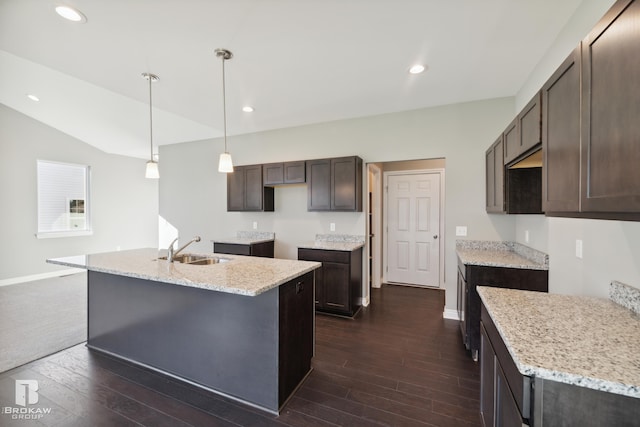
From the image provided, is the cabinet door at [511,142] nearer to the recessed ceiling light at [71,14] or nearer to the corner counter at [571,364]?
the corner counter at [571,364]

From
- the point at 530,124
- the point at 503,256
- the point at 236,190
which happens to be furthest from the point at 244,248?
the point at 530,124

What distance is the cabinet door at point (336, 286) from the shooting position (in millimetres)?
3576

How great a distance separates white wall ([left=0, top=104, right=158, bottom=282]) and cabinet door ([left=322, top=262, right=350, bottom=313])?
5.84 metres

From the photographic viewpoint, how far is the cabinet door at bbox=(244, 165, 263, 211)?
4488mm

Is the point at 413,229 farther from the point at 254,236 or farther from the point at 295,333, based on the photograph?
the point at 295,333

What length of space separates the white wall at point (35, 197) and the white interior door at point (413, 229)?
6570mm

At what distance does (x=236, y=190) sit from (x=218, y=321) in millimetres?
2990

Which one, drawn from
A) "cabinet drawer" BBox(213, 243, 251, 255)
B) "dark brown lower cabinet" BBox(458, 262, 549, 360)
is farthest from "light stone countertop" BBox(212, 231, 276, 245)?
"dark brown lower cabinet" BBox(458, 262, 549, 360)

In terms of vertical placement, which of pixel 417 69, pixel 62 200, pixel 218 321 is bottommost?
pixel 218 321

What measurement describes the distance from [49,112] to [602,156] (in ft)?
23.8

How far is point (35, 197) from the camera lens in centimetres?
530

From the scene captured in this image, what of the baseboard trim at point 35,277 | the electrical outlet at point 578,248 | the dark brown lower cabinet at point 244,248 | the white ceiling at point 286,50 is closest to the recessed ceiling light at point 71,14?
the white ceiling at point 286,50

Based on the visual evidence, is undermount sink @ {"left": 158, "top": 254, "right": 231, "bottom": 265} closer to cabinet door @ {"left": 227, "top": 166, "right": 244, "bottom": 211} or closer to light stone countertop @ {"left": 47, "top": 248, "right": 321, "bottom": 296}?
light stone countertop @ {"left": 47, "top": 248, "right": 321, "bottom": 296}

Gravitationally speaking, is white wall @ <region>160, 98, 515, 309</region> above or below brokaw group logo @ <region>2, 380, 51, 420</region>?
above
